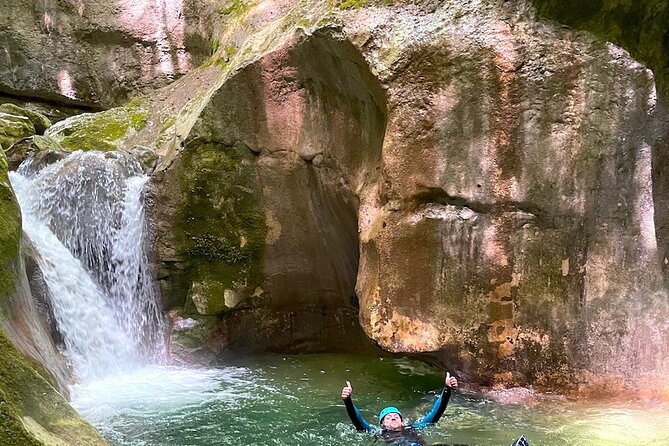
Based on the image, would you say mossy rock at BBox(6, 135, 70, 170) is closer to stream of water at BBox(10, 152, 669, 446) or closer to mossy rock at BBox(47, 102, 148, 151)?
stream of water at BBox(10, 152, 669, 446)

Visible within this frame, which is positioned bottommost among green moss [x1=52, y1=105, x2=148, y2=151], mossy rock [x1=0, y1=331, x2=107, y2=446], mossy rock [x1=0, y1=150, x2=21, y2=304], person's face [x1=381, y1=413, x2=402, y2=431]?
person's face [x1=381, y1=413, x2=402, y2=431]

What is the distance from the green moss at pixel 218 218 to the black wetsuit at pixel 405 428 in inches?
144

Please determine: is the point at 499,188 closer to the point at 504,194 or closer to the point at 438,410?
the point at 504,194

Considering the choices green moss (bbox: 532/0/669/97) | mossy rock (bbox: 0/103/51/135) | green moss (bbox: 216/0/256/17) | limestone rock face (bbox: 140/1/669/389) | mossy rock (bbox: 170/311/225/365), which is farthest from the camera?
mossy rock (bbox: 0/103/51/135)

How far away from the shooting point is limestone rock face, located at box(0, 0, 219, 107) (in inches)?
513

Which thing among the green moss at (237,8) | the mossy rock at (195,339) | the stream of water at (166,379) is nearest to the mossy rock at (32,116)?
the stream of water at (166,379)

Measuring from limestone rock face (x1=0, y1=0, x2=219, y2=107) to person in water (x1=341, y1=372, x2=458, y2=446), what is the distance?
31.9 feet

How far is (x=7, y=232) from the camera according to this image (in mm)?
5367

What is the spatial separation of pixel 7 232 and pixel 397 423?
365 centimetres

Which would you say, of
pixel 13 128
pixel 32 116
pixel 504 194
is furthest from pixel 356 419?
pixel 32 116

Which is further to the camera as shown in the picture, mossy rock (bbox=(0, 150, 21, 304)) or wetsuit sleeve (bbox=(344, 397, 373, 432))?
wetsuit sleeve (bbox=(344, 397, 373, 432))

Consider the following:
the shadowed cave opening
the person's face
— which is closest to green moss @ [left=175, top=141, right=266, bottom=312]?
the shadowed cave opening

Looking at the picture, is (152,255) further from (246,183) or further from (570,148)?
(570,148)

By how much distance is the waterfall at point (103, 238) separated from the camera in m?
8.14
